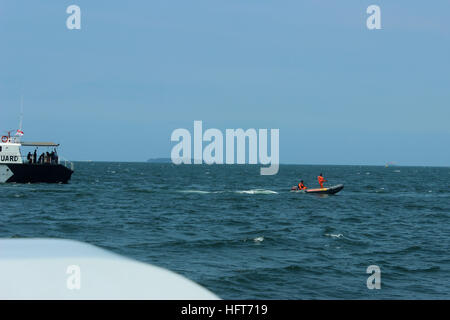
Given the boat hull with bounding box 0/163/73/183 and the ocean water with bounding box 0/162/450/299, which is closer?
the ocean water with bounding box 0/162/450/299

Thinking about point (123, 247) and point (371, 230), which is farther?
point (371, 230)

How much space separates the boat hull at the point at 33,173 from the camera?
5109 cm

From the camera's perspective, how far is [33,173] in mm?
52875

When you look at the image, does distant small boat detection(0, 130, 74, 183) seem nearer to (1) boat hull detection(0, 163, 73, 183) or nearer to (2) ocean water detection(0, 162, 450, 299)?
(1) boat hull detection(0, 163, 73, 183)

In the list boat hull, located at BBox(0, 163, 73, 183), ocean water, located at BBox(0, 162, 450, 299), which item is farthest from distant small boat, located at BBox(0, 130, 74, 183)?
ocean water, located at BBox(0, 162, 450, 299)

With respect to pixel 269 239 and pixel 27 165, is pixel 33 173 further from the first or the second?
pixel 269 239

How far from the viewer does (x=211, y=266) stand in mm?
16500

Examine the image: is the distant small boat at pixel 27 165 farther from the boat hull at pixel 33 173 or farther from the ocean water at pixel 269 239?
the ocean water at pixel 269 239

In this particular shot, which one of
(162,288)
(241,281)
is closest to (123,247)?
(241,281)

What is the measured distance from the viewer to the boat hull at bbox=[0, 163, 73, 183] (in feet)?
168

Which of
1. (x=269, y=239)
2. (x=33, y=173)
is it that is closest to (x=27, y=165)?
(x=33, y=173)

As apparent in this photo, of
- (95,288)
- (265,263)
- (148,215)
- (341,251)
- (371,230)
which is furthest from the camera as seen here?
(148,215)
